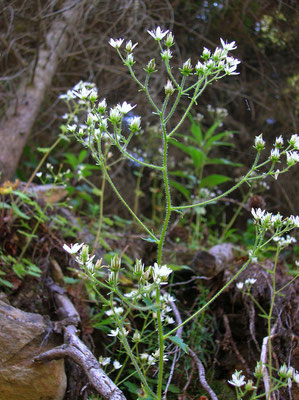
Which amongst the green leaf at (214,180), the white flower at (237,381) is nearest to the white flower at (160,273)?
the white flower at (237,381)

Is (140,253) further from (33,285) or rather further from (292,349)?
(292,349)

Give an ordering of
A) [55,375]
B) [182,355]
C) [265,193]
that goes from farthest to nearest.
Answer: [265,193], [182,355], [55,375]

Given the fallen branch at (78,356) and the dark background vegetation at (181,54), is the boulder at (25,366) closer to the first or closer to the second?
the fallen branch at (78,356)

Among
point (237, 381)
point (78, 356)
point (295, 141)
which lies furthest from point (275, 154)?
point (78, 356)

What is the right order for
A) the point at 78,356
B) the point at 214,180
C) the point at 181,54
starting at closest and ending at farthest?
the point at 78,356 < the point at 214,180 < the point at 181,54

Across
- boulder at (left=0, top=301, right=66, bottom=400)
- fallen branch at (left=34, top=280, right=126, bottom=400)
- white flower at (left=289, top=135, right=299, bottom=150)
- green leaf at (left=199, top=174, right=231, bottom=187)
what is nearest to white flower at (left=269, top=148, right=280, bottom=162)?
white flower at (left=289, top=135, right=299, bottom=150)

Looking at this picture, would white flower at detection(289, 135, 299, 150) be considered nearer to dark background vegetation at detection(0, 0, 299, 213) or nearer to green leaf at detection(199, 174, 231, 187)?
dark background vegetation at detection(0, 0, 299, 213)

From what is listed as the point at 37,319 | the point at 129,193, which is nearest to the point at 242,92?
the point at 129,193

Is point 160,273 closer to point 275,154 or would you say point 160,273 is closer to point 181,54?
point 275,154
